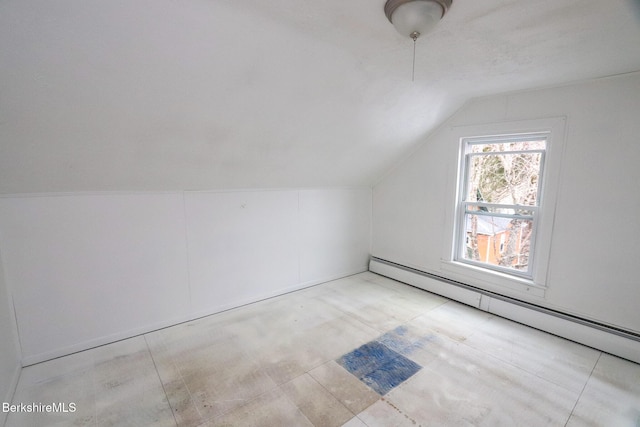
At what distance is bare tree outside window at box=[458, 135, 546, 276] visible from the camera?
2992 millimetres

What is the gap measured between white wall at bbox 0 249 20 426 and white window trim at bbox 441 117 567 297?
4067 millimetres

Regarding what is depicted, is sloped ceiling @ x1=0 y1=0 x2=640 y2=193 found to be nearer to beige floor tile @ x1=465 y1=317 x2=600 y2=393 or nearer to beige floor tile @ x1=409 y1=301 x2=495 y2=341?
beige floor tile @ x1=409 y1=301 x2=495 y2=341

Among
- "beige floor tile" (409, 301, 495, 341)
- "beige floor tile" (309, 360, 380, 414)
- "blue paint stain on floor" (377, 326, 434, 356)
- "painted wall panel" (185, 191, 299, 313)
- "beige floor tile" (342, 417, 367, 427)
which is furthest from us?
"painted wall panel" (185, 191, 299, 313)

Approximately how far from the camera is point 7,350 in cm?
203

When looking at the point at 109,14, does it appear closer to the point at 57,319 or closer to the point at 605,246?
the point at 57,319

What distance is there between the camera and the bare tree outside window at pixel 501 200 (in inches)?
118

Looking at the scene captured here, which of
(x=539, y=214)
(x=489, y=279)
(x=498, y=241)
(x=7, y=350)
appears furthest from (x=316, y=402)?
(x=539, y=214)

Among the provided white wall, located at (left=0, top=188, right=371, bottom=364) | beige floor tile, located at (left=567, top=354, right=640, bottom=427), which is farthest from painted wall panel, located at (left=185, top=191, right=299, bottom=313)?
beige floor tile, located at (left=567, top=354, right=640, bottom=427)

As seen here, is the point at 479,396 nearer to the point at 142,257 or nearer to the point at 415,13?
the point at 415,13

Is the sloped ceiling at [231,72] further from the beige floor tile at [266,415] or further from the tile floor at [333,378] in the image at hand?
the beige floor tile at [266,415]

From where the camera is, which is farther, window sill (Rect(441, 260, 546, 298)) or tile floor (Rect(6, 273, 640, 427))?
window sill (Rect(441, 260, 546, 298))

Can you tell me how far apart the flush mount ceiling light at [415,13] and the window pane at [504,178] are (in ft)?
7.02

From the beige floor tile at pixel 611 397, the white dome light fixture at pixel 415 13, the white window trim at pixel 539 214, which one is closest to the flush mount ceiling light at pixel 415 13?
the white dome light fixture at pixel 415 13

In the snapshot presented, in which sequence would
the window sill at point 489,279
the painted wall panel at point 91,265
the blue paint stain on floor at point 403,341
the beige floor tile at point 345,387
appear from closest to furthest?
1. the beige floor tile at point 345,387
2. the painted wall panel at point 91,265
3. the blue paint stain on floor at point 403,341
4. the window sill at point 489,279
